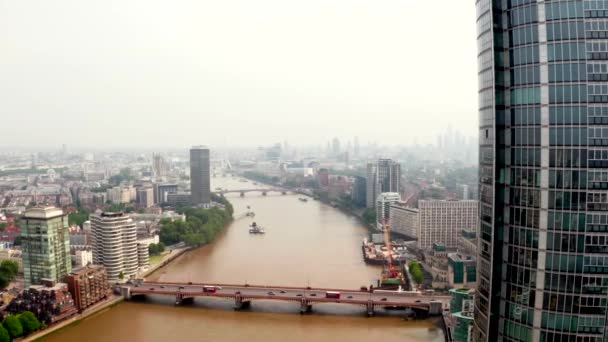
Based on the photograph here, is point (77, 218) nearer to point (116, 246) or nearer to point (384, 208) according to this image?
point (116, 246)

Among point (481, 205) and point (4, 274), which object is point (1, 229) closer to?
point (4, 274)

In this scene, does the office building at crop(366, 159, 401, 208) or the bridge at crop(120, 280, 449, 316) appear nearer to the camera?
the bridge at crop(120, 280, 449, 316)

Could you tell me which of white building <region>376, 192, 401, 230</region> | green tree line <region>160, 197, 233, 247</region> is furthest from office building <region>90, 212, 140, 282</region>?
white building <region>376, 192, 401, 230</region>

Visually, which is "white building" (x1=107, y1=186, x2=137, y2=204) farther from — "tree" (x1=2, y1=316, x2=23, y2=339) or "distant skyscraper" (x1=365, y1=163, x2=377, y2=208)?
"tree" (x1=2, y1=316, x2=23, y2=339)

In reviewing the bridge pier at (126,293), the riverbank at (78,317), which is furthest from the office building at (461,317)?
the riverbank at (78,317)

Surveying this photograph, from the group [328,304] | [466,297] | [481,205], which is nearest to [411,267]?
[328,304]

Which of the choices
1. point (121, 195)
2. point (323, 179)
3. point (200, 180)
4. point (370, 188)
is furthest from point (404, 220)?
point (323, 179)
